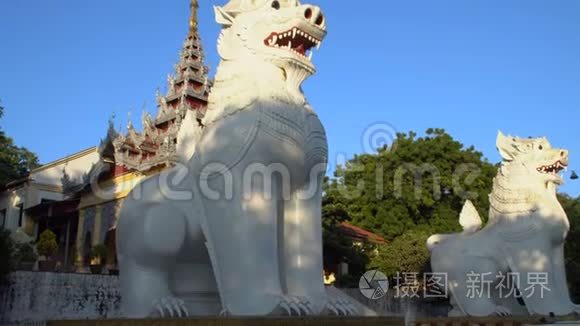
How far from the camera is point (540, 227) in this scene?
36.1 feet

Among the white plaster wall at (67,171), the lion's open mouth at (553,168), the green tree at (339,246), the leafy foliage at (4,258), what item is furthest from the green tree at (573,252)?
the white plaster wall at (67,171)

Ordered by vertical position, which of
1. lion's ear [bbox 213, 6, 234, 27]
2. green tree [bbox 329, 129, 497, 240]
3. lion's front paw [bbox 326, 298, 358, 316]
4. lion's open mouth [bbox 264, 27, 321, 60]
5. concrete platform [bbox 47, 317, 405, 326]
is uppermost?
green tree [bbox 329, 129, 497, 240]

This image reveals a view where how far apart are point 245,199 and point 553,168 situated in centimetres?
833

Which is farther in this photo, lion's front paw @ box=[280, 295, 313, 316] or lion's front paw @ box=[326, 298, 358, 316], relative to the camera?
lion's front paw @ box=[326, 298, 358, 316]

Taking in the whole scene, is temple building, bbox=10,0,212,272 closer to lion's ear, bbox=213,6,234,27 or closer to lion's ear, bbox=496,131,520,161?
lion's ear, bbox=496,131,520,161

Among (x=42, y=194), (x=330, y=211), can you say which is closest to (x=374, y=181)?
(x=330, y=211)

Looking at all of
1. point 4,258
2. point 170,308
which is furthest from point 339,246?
point 170,308

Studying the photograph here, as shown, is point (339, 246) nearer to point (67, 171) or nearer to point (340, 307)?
point (340, 307)

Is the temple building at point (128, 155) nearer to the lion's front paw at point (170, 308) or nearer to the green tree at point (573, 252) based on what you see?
the green tree at point (573, 252)

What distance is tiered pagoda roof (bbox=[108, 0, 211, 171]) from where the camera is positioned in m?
27.3

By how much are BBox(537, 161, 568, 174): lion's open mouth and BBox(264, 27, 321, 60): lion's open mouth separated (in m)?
7.33

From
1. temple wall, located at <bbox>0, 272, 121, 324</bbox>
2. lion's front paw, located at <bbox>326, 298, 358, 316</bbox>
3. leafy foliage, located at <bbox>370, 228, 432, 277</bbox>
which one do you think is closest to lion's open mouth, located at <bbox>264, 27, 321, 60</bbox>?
lion's front paw, located at <bbox>326, 298, 358, 316</bbox>

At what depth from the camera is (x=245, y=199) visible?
213 inches

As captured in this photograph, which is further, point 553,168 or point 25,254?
point 25,254
